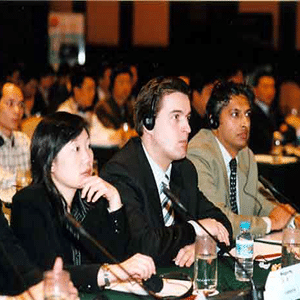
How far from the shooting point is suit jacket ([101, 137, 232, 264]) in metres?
2.68

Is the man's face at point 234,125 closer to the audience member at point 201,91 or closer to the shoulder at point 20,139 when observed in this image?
the shoulder at point 20,139

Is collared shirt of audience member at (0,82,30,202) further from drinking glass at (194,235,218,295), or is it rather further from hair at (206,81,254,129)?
drinking glass at (194,235,218,295)

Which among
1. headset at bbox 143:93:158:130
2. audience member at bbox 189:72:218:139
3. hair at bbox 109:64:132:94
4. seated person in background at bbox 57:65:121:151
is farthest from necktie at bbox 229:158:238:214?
hair at bbox 109:64:132:94

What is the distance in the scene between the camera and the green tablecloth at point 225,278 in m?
2.24

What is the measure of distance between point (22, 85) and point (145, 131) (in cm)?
511

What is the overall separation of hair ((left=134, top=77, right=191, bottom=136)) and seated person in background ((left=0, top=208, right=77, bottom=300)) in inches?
32.2

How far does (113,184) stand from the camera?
2844mm

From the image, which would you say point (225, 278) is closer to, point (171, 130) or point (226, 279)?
point (226, 279)

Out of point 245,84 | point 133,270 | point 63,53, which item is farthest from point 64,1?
point 133,270

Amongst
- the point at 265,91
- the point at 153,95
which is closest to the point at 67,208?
the point at 153,95

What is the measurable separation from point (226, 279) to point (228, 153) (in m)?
1.19

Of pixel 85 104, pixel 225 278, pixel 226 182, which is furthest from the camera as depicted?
pixel 85 104

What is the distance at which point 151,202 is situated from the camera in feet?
9.38

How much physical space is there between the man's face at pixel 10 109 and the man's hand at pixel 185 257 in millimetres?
2040
